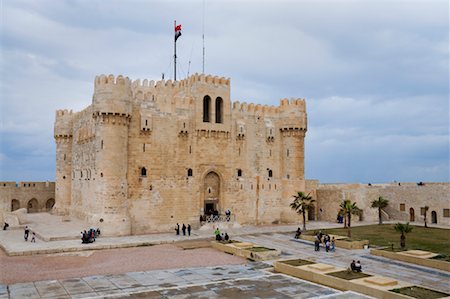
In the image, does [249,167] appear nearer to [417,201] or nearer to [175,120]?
[175,120]

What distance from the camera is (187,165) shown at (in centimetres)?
3853

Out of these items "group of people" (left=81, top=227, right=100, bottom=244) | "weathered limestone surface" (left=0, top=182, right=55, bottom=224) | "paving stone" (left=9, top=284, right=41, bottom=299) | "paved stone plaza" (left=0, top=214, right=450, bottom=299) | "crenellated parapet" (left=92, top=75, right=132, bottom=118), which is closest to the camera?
"paving stone" (left=9, top=284, right=41, bottom=299)

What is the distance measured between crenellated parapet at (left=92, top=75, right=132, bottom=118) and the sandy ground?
1171 cm

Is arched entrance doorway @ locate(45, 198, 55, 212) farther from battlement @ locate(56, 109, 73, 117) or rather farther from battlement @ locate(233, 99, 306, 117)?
battlement @ locate(233, 99, 306, 117)

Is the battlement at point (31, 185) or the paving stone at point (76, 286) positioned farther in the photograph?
the battlement at point (31, 185)

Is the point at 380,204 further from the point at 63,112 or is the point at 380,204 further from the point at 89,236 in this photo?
the point at 63,112

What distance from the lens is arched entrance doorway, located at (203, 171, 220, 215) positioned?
1574 inches

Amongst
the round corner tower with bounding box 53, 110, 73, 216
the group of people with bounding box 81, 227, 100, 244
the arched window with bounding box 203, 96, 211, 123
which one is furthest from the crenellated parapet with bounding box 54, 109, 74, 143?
the group of people with bounding box 81, 227, 100, 244

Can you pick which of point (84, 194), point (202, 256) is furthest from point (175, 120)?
point (202, 256)

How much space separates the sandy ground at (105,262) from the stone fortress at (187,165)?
7099 millimetres

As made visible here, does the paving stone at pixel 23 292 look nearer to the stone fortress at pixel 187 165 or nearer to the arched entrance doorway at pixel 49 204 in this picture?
the stone fortress at pixel 187 165

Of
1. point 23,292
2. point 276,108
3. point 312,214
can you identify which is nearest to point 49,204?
point 276,108

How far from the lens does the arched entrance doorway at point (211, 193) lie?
40.0 meters

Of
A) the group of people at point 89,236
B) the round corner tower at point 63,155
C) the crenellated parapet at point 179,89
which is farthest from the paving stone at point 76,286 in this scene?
the round corner tower at point 63,155
